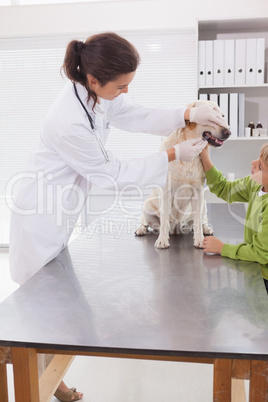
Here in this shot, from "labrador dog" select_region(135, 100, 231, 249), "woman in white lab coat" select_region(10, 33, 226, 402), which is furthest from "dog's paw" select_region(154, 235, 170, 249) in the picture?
"woman in white lab coat" select_region(10, 33, 226, 402)

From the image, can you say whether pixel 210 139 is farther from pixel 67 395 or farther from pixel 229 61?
pixel 229 61

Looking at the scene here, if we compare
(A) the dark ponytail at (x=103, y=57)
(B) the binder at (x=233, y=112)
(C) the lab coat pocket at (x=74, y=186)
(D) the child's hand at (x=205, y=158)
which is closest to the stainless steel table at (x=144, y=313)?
(C) the lab coat pocket at (x=74, y=186)

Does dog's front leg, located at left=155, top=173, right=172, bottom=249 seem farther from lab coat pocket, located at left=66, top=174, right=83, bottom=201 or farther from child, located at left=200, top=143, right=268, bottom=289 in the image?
lab coat pocket, located at left=66, top=174, right=83, bottom=201

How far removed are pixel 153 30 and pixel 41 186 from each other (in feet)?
8.34

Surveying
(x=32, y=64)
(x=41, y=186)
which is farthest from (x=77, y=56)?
(x=32, y=64)

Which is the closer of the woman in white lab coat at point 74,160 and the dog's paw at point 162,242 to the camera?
the woman in white lab coat at point 74,160

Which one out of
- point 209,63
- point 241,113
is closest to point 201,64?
point 209,63

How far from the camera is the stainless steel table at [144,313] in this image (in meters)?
0.86

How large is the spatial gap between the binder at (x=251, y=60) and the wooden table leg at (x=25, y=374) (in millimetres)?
2602

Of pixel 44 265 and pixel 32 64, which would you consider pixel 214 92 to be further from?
pixel 44 265

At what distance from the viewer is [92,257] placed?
58.4 inches

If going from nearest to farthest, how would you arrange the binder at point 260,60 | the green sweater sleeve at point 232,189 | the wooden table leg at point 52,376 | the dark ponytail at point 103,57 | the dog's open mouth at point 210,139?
the dark ponytail at point 103,57 < the wooden table leg at point 52,376 < the dog's open mouth at point 210,139 < the green sweater sleeve at point 232,189 < the binder at point 260,60

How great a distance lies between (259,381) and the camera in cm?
85

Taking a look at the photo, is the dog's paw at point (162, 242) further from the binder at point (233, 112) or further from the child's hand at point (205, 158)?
the binder at point (233, 112)
